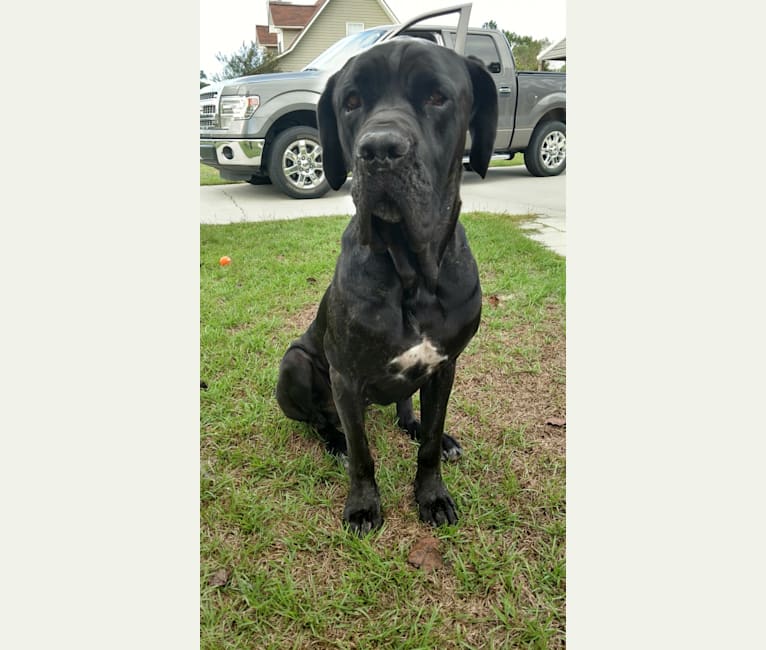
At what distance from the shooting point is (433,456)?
208 centimetres

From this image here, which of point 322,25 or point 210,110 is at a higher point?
point 322,25

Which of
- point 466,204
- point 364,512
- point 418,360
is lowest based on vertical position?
point 364,512

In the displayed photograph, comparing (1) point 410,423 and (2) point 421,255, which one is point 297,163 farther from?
(2) point 421,255

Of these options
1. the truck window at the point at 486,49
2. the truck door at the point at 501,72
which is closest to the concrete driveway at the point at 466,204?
the truck door at the point at 501,72

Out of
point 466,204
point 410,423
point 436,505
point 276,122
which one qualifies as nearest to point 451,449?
point 410,423

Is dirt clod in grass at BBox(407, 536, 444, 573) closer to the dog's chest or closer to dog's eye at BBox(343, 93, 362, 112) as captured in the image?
the dog's chest

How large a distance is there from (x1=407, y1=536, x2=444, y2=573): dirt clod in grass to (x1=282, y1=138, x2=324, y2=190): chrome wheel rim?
20.1ft

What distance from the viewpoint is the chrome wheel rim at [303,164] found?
7125 mm

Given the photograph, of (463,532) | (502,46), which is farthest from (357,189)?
(502,46)

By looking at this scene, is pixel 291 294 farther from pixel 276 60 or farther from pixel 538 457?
pixel 276 60

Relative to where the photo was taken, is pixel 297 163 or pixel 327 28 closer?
pixel 297 163

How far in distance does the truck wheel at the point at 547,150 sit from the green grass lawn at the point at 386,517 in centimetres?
677

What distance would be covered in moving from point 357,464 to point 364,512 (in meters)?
0.20

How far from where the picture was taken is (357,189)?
1.56m
